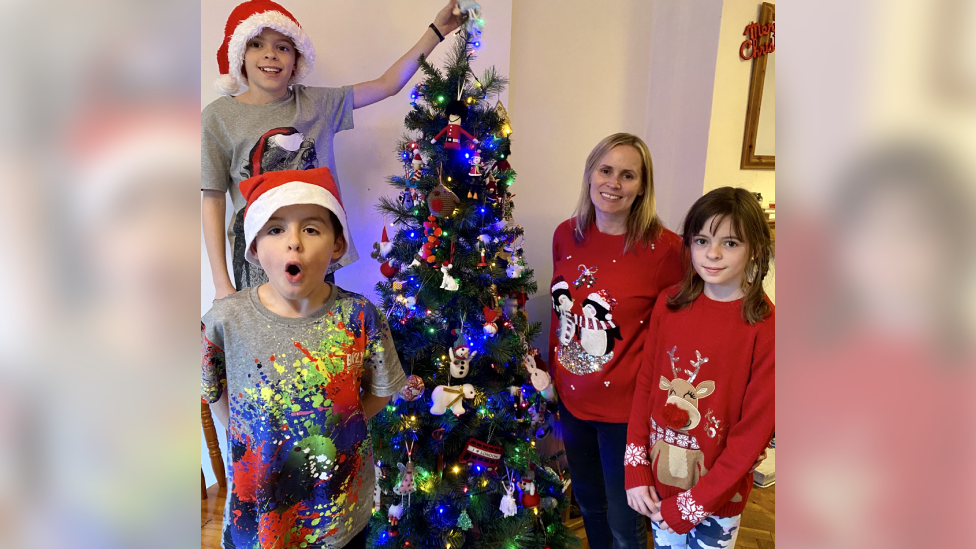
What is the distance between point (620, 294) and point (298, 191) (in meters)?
1.04

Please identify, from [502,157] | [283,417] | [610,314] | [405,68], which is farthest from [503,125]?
[283,417]

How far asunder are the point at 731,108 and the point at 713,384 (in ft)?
6.27

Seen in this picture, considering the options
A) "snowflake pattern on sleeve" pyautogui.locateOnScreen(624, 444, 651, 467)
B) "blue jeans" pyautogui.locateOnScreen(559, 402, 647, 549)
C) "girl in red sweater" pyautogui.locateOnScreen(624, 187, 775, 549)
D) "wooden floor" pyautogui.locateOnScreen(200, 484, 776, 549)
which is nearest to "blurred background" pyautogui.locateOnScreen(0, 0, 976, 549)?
"girl in red sweater" pyautogui.locateOnScreen(624, 187, 775, 549)

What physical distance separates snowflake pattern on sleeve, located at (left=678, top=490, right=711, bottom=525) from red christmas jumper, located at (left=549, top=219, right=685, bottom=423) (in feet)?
1.20

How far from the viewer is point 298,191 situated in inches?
42.9

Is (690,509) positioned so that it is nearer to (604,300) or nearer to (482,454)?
(604,300)

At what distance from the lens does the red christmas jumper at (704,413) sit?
1.26 m

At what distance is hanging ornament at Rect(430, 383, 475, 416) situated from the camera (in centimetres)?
188

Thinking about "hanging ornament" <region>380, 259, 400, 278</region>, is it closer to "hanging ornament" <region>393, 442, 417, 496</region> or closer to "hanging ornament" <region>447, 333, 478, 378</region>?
"hanging ornament" <region>447, 333, 478, 378</region>

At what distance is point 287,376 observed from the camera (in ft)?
3.67

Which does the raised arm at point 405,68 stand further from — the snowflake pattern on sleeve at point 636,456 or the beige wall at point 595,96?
the snowflake pattern on sleeve at point 636,456

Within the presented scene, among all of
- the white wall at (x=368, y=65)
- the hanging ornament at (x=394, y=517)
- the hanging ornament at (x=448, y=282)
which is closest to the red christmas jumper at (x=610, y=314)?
the hanging ornament at (x=448, y=282)
